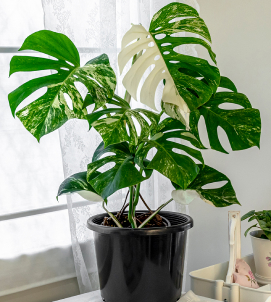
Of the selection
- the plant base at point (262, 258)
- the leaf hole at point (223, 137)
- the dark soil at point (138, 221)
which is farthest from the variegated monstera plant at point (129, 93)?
the leaf hole at point (223, 137)

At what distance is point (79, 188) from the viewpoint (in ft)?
2.96

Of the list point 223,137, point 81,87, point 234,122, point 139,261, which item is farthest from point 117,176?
point 223,137

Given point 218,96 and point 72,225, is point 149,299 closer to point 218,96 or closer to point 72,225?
point 72,225

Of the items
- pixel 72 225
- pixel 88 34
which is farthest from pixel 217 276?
pixel 88 34

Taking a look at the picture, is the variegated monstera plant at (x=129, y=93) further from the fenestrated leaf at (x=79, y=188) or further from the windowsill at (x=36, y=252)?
the windowsill at (x=36, y=252)

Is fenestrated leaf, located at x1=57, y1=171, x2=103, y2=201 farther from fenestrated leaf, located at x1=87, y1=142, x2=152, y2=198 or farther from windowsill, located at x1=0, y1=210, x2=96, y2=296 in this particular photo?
windowsill, located at x1=0, y1=210, x2=96, y2=296

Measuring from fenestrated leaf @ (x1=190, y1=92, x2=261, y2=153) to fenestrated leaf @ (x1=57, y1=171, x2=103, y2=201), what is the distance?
30 cm

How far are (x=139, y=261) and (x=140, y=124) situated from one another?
1.05ft

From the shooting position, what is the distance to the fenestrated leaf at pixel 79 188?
0.88 m

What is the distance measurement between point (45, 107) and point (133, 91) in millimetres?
188

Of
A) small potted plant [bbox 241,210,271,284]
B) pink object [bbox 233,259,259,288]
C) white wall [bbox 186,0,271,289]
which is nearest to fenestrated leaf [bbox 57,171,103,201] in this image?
pink object [bbox 233,259,259,288]

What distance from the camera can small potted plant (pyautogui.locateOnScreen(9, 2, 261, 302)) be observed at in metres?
0.77

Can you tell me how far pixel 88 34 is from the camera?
46.5 inches

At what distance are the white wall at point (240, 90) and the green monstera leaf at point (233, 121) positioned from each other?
0.60 m
